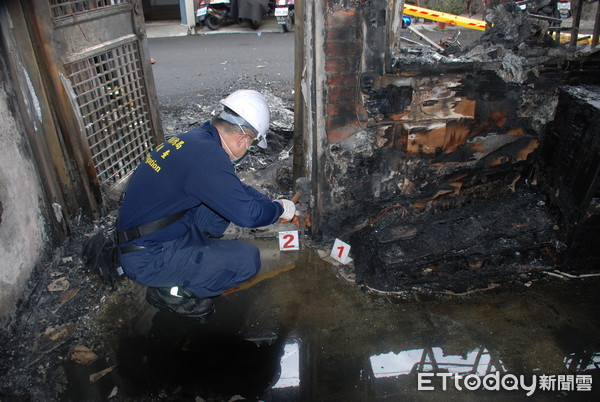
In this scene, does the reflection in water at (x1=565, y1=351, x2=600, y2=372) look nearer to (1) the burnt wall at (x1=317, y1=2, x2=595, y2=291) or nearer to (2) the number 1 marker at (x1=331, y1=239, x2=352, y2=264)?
(1) the burnt wall at (x1=317, y1=2, x2=595, y2=291)

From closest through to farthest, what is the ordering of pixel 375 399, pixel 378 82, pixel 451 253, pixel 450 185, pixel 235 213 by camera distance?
pixel 375 399
pixel 235 213
pixel 378 82
pixel 451 253
pixel 450 185

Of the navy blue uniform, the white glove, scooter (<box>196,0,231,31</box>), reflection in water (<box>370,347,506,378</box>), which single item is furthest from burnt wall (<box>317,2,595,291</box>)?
scooter (<box>196,0,231,31</box>)

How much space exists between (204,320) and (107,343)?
0.60 meters

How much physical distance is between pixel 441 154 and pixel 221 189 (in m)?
1.64

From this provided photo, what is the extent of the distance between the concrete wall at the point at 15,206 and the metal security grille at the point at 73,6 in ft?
1.89

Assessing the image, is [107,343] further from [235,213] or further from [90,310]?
[235,213]

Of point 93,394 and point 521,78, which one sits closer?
point 93,394

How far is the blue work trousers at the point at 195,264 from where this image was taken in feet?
9.16

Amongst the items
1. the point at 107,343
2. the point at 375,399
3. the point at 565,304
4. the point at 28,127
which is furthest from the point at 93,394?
the point at 565,304

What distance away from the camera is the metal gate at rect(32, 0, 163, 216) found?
3270 millimetres

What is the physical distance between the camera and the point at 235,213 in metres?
2.61

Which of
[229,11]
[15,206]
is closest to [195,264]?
[15,206]

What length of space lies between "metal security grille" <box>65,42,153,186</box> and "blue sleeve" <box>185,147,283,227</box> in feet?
5.25

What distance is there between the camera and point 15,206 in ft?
9.48
